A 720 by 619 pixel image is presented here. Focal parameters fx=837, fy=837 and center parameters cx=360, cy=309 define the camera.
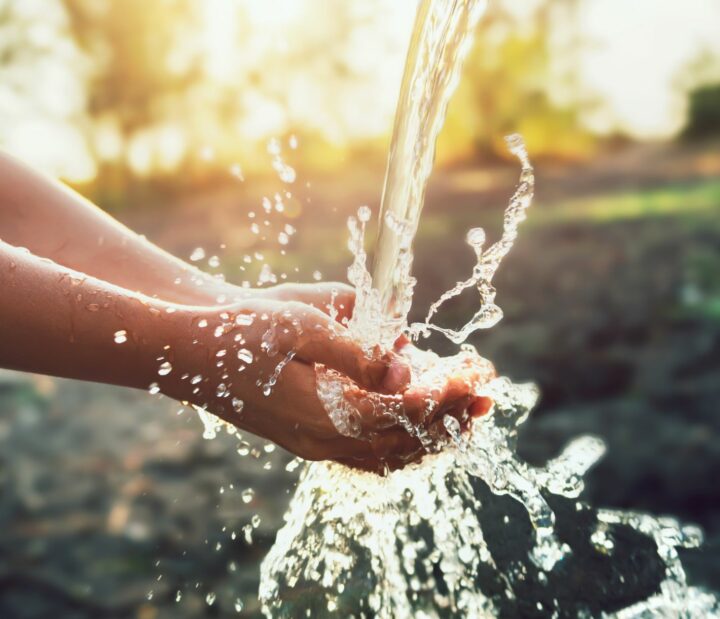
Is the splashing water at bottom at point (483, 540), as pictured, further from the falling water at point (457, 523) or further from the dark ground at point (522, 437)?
the dark ground at point (522, 437)

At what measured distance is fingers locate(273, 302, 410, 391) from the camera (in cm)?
151

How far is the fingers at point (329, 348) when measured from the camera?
4.96 feet

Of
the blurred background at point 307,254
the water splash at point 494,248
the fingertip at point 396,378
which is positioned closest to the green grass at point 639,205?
the blurred background at point 307,254

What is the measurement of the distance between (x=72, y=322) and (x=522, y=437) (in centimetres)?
352

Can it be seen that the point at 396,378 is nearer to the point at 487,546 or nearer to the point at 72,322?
the point at 72,322

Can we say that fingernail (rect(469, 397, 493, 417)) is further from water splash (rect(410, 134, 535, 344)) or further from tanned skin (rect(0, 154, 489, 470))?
water splash (rect(410, 134, 535, 344))

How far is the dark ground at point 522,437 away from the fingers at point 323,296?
14.8 inches

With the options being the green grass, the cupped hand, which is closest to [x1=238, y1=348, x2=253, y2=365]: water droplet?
the cupped hand

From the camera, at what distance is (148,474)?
4844 mm

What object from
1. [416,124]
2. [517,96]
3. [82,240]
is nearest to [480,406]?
[416,124]

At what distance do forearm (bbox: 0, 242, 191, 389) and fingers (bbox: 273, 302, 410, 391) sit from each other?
7.5 inches

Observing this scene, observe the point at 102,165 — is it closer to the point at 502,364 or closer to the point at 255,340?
the point at 502,364

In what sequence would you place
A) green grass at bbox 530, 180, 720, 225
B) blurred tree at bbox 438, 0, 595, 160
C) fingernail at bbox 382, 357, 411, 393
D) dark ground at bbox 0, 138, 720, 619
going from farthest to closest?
blurred tree at bbox 438, 0, 595, 160 → green grass at bbox 530, 180, 720, 225 → dark ground at bbox 0, 138, 720, 619 → fingernail at bbox 382, 357, 411, 393

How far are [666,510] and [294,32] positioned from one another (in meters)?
7.66
